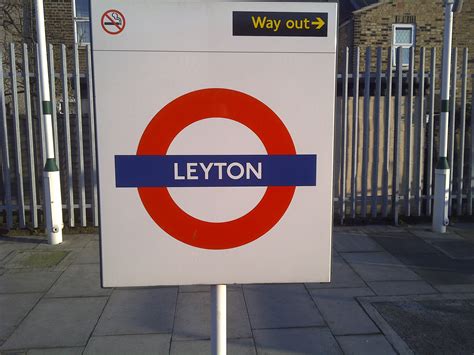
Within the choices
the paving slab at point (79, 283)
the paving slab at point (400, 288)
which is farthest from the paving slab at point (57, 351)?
the paving slab at point (400, 288)

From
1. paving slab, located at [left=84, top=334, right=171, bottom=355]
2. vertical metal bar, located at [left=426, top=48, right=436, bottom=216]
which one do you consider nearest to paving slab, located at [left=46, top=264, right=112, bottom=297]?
paving slab, located at [left=84, top=334, right=171, bottom=355]

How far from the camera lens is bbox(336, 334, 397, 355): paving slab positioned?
364 centimetres

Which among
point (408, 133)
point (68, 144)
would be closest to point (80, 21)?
point (68, 144)

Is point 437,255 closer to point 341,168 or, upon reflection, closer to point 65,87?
point 341,168

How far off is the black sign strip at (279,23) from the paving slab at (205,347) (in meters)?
2.83

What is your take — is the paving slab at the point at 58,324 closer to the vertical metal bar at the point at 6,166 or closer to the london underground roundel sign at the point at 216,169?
the london underground roundel sign at the point at 216,169

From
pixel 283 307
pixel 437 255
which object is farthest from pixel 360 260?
pixel 283 307

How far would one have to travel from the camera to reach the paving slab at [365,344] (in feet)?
11.9

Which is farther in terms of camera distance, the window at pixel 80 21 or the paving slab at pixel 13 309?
the window at pixel 80 21

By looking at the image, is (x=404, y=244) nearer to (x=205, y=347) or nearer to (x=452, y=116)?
(x=452, y=116)

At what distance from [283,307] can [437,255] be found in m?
2.76

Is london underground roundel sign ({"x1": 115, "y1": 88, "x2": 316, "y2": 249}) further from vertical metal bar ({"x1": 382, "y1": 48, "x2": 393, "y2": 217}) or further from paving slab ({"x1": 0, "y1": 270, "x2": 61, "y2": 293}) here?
vertical metal bar ({"x1": 382, "y1": 48, "x2": 393, "y2": 217})

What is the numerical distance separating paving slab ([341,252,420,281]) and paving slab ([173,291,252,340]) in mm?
1633

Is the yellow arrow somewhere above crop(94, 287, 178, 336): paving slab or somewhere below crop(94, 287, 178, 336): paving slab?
above
